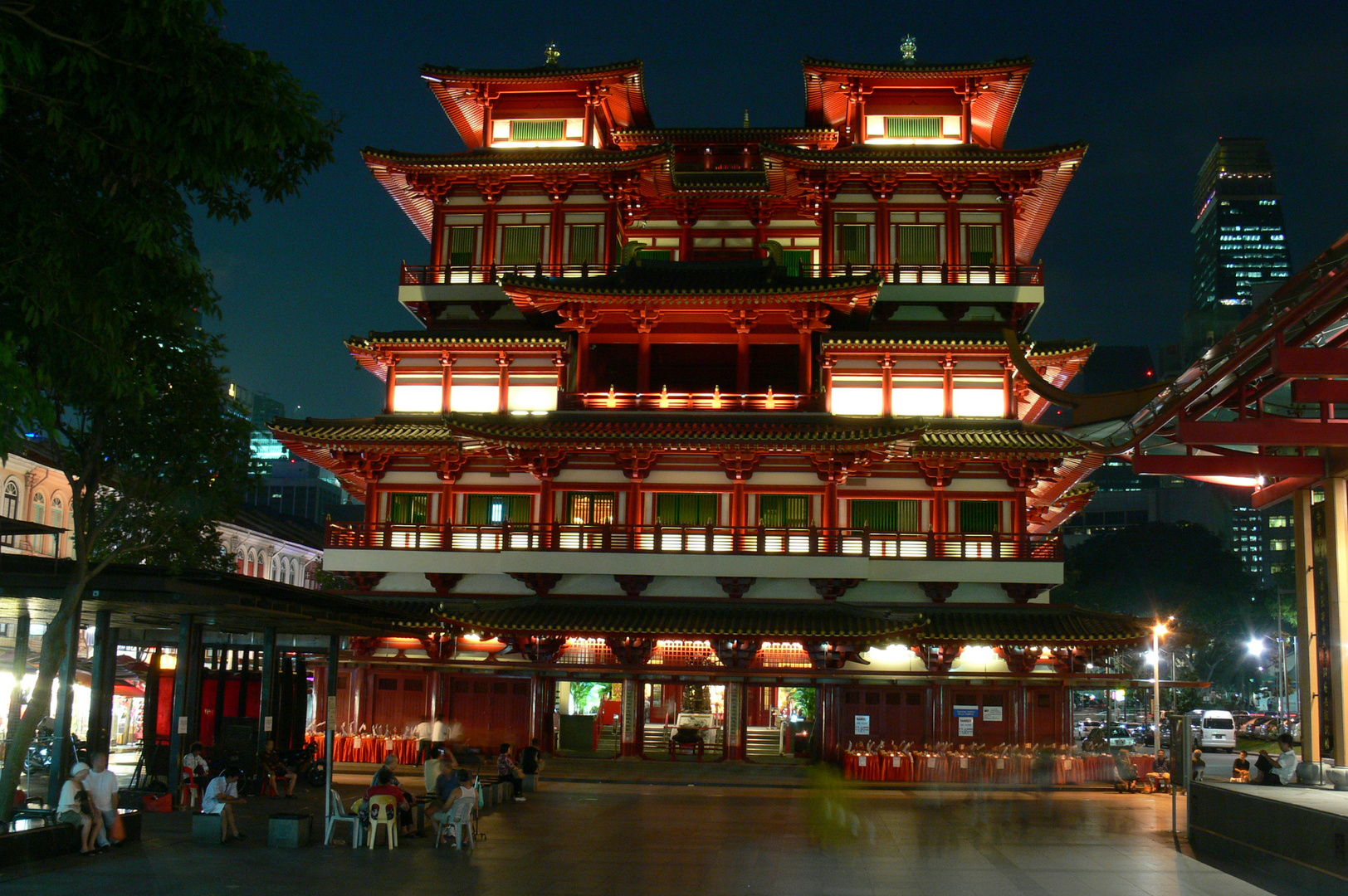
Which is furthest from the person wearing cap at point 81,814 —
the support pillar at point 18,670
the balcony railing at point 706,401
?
the balcony railing at point 706,401

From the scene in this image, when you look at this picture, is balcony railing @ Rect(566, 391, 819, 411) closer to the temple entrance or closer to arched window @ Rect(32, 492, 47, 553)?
the temple entrance

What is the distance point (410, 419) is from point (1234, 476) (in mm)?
26613

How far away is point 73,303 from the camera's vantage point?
13.7m

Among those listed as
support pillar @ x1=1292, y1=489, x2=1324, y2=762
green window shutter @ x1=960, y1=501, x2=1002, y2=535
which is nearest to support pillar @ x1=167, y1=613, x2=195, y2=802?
support pillar @ x1=1292, y1=489, x2=1324, y2=762

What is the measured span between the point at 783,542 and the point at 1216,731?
3552 centimetres

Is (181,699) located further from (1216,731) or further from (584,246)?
(1216,731)

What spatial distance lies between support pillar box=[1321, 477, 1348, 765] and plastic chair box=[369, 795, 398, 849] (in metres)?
18.1

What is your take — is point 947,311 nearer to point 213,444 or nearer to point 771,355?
point 771,355

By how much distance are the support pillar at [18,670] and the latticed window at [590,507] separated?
1774cm

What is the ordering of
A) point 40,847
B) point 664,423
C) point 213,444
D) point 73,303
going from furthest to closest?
point 664,423 → point 213,444 → point 40,847 → point 73,303

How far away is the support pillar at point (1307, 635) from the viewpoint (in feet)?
75.3

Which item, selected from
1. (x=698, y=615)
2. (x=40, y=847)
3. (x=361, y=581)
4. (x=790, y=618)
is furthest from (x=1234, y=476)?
(x=361, y=581)

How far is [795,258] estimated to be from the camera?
1738 inches

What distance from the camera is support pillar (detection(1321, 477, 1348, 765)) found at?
72.0 ft
